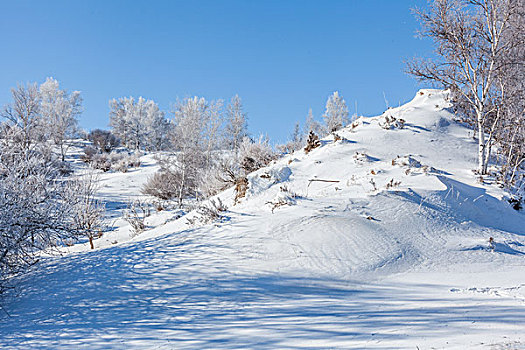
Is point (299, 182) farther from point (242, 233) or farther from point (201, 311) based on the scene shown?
point (201, 311)

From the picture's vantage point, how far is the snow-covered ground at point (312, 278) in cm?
234

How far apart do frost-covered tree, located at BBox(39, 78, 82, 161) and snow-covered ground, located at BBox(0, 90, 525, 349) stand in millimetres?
28138

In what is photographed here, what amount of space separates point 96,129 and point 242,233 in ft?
141

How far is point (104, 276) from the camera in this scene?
3.61 metres

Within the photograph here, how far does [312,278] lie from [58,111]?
3505 centimetres

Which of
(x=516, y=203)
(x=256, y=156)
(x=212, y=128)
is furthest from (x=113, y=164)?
(x=516, y=203)

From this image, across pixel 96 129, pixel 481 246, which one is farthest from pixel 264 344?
pixel 96 129

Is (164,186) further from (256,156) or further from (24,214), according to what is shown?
(24,214)

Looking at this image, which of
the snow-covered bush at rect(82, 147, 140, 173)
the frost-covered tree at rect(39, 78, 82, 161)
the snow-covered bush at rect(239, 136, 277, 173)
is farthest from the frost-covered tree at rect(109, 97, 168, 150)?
the snow-covered bush at rect(239, 136, 277, 173)

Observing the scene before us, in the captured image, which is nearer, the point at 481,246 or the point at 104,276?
the point at 104,276

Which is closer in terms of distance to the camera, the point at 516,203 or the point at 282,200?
the point at 282,200

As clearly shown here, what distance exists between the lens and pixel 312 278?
10.8ft

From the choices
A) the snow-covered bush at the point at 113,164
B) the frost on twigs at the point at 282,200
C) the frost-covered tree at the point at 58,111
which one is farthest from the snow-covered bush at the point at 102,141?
the frost on twigs at the point at 282,200

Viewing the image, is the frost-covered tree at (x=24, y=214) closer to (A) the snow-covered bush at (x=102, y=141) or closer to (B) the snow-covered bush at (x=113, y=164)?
(B) the snow-covered bush at (x=113, y=164)
